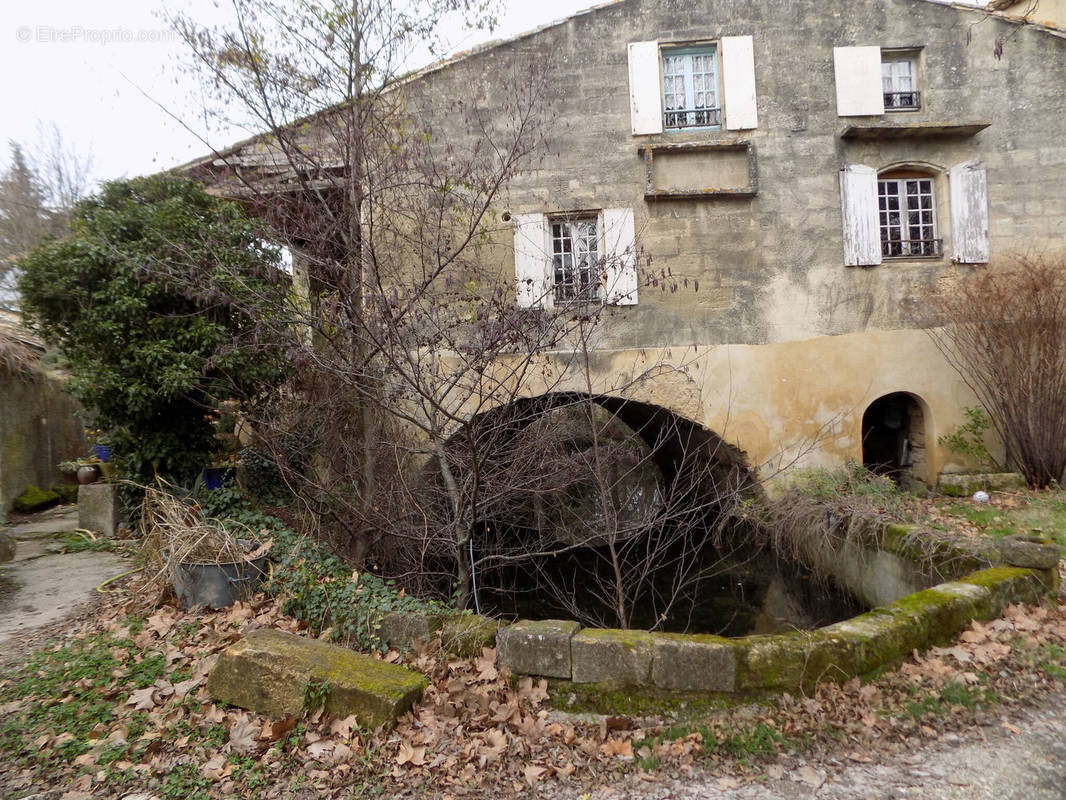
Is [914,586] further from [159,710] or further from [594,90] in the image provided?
[594,90]

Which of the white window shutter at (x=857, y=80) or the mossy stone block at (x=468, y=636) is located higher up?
the white window shutter at (x=857, y=80)

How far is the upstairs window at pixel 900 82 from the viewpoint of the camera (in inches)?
341

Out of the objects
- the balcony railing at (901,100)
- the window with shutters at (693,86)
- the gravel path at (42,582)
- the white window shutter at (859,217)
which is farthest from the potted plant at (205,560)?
the balcony railing at (901,100)

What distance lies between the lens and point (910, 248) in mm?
8680

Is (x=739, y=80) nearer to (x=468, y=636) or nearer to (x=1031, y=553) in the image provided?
(x=1031, y=553)

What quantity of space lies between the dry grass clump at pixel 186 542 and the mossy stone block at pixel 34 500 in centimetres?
528

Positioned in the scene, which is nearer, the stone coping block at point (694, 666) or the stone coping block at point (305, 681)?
the stone coping block at point (305, 681)

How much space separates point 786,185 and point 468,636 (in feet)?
24.3

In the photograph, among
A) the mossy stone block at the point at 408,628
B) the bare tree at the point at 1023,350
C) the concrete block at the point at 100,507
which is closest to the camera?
the mossy stone block at the point at 408,628

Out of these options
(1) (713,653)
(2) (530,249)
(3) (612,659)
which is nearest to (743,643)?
(1) (713,653)

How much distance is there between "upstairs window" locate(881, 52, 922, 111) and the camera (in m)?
8.66

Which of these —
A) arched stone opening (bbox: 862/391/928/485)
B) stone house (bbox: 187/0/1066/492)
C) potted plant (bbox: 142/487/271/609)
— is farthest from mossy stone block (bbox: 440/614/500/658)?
arched stone opening (bbox: 862/391/928/485)

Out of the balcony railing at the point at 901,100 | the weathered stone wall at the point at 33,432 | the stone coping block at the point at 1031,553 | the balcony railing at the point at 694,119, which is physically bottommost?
the stone coping block at the point at 1031,553

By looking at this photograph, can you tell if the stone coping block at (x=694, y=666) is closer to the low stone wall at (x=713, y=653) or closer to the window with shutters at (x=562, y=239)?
the low stone wall at (x=713, y=653)
